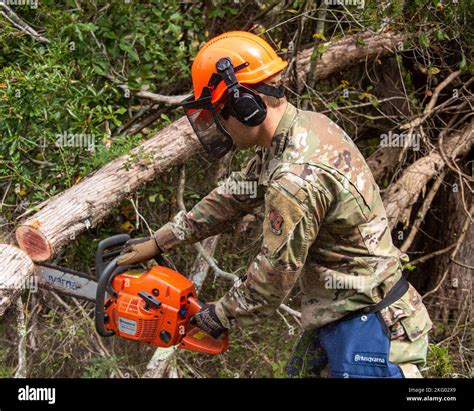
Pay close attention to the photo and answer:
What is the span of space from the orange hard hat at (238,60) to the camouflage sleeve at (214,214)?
543 millimetres

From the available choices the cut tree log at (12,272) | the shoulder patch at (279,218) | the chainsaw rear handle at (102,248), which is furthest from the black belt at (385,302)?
the cut tree log at (12,272)

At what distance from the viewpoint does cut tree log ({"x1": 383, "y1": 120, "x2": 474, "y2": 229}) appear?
201 inches

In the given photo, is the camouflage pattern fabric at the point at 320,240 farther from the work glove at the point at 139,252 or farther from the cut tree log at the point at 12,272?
the cut tree log at the point at 12,272

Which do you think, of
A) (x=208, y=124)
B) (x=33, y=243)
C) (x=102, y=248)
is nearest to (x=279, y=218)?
(x=208, y=124)

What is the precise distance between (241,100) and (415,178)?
264cm

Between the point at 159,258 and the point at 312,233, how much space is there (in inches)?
42.8

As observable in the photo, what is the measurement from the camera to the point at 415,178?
5199 mm

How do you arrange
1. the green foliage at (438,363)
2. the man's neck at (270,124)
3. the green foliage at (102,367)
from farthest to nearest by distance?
1. the green foliage at (102,367)
2. the green foliage at (438,363)
3. the man's neck at (270,124)

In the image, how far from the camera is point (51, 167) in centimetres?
502

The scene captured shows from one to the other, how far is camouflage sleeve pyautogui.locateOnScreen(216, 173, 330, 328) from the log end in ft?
5.38

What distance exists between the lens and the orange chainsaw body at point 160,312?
3363 millimetres

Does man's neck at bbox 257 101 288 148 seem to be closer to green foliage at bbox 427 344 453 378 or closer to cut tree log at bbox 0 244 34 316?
cut tree log at bbox 0 244 34 316

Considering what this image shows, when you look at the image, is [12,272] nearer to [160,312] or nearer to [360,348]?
[160,312]

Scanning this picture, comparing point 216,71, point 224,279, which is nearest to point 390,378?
point 216,71
